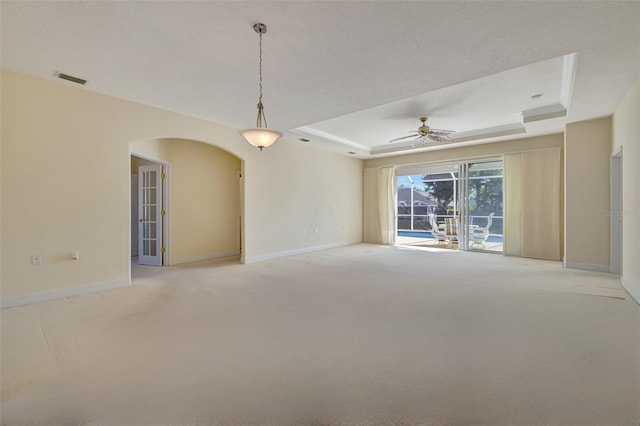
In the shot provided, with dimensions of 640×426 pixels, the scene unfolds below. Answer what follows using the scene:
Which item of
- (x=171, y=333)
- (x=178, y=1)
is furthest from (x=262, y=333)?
(x=178, y=1)

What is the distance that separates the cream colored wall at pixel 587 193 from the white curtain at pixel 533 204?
98 centimetres

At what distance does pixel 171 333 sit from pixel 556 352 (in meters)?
3.19

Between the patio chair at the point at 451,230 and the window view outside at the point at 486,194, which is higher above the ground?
the window view outside at the point at 486,194

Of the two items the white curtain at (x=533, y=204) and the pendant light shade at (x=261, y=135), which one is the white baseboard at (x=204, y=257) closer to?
the pendant light shade at (x=261, y=135)

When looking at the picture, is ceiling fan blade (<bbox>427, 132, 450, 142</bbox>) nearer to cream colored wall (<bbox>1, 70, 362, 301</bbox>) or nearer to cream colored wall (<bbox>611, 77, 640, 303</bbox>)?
cream colored wall (<bbox>611, 77, 640, 303</bbox>)

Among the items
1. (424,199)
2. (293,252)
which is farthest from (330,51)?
(424,199)

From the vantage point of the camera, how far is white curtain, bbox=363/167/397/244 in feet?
28.6

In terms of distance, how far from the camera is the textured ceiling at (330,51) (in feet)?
7.47

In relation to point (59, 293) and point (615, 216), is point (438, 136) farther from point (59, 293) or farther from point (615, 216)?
point (59, 293)

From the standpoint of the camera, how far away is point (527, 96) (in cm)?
442

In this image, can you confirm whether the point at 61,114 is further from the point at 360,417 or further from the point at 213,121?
the point at 360,417

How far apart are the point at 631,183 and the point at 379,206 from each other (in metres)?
5.76

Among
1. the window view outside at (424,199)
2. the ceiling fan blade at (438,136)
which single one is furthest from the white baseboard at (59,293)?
the window view outside at (424,199)

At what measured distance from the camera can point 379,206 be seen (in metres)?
8.96
